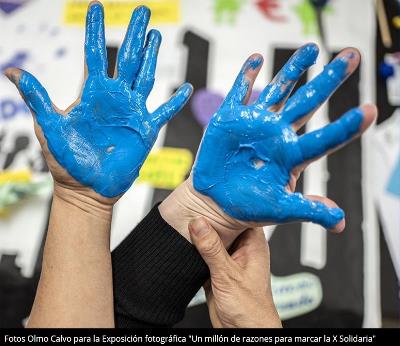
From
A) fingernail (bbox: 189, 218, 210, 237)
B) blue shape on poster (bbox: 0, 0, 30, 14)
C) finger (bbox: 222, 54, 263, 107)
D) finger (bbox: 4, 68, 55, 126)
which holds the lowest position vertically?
fingernail (bbox: 189, 218, 210, 237)

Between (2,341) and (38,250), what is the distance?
46 centimetres

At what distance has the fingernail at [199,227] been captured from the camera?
1.75 feet

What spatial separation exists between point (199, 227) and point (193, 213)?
0.04 metres

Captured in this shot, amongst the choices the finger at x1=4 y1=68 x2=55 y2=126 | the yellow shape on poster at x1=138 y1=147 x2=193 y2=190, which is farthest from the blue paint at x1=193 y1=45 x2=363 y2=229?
the yellow shape on poster at x1=138 y1=147 x2=193 y2=190

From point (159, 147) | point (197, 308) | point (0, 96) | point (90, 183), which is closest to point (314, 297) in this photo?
point (197, 308)

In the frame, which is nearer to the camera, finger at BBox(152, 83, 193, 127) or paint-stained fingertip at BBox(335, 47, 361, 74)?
paint-stained fingertip at BBox(335, 47, 361, 74)

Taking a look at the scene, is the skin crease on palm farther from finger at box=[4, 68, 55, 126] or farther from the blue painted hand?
finger at box=[4, 68, 55, 126]

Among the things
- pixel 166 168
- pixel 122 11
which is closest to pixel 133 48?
pixel 166 168

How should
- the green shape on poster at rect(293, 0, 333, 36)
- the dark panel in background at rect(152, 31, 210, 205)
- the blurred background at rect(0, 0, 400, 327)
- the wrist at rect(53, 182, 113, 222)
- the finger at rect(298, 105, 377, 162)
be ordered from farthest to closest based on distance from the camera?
the green shape on poster at rect(293, 0, 333, 36), the dark panel in background at rect(152, 31, 210, 205), the blurred background at rect(0, 0, 400, 327), the wrist at rect(53, 182, 113, 222), the finger at rect(298, 105, 377, 162)

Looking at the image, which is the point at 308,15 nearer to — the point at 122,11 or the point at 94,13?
the point at 122,11

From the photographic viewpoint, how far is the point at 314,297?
97 cm

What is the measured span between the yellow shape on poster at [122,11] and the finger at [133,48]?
667 millimetres

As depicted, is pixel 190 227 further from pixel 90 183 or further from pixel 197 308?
pixel 197 308

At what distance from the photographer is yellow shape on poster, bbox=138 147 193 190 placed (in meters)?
1.04
